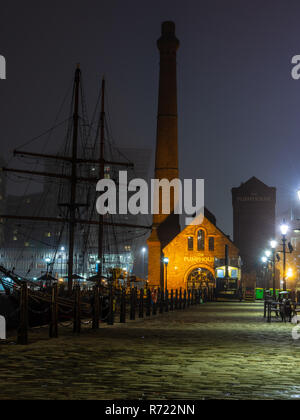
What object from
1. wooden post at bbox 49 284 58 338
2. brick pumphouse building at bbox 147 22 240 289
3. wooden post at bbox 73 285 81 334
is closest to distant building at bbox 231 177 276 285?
brick pumphouse building at bbox 147 22 240 289

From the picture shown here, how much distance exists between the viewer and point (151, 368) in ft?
26.7

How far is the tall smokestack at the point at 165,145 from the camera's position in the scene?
2368 inches

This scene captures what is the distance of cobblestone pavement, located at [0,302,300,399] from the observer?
6.22 m

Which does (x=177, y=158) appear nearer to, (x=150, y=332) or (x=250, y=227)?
(x=250, y=227)

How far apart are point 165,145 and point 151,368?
52845 mm

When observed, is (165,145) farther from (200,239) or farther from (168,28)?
(168,28)

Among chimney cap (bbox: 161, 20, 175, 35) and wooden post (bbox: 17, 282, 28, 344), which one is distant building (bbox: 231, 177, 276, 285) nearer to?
chimney cap (bbox: 161, 20, 175, 35)

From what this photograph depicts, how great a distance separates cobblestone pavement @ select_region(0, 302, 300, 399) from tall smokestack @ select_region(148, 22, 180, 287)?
47627mm

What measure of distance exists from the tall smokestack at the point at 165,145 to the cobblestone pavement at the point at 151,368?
156 ft

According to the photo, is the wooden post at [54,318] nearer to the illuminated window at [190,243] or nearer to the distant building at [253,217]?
the illuminated window at [190,243]

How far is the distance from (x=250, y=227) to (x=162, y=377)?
80441 millimetres

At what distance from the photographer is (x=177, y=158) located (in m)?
60.7

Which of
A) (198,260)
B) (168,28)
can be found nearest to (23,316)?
(198,260)

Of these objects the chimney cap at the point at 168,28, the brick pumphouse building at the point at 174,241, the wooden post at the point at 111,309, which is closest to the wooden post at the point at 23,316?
the wooden post at the point at 111,309
